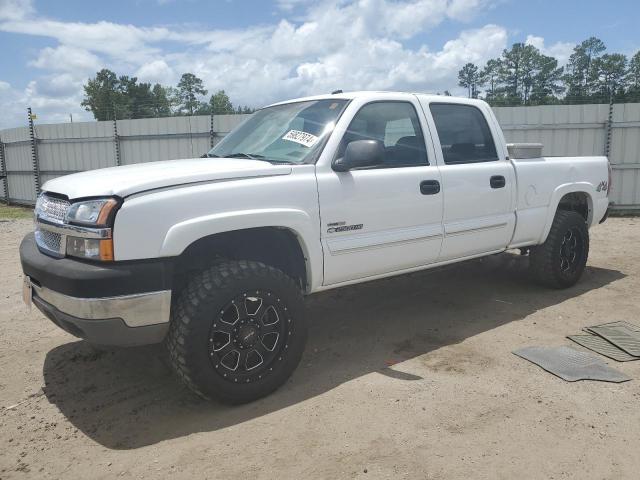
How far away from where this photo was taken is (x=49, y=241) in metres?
3.22

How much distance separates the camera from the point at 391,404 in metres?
3.24

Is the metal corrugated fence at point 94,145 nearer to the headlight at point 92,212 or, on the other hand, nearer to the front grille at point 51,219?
the front grille at point 51,219

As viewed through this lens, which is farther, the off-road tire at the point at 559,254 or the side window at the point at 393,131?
the off-road tire at the point at 559,254

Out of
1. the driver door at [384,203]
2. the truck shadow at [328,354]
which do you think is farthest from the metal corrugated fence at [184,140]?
the driver door at [384,203]

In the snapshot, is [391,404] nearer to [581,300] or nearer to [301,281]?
[301,281]

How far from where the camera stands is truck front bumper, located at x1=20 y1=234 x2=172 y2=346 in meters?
2.77

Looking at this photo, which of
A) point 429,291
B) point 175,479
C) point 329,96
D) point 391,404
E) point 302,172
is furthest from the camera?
point 429,291

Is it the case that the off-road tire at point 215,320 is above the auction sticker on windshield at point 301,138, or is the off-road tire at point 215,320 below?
below

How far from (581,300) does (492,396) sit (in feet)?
8.41

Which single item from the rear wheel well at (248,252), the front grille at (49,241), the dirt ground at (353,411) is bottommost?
the dirt ground at (353,411)

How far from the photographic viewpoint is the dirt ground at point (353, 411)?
8.78ft

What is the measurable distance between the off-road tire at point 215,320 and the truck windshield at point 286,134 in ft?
2.86

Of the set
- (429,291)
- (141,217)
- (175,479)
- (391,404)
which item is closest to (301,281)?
(391,404)

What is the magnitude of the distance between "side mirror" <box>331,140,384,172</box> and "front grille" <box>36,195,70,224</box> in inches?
68.6
